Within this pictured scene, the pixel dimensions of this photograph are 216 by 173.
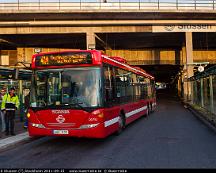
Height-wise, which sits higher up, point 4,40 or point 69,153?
point 4,40

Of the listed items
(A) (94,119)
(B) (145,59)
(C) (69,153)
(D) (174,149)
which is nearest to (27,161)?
(C) (69,153)

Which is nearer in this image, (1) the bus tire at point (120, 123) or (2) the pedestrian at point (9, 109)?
(1) the bus tire at point (120, 123)

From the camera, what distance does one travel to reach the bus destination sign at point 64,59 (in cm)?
880

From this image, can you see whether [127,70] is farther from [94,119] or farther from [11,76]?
[11,76]

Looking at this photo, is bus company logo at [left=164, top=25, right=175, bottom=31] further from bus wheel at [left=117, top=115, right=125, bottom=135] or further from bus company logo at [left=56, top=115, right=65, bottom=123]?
bus company logo at [left=56, top=115, right=65, bottom=123]

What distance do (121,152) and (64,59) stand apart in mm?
3337

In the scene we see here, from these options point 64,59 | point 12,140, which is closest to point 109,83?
point 64,59

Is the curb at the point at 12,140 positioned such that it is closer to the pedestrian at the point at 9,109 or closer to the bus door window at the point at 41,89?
the pedestrian at the point at 9,109

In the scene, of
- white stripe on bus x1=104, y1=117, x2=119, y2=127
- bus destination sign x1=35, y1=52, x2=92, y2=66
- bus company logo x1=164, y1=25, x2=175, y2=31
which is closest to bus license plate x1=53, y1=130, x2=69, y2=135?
white stripe on bus x1=104, y1=117, x2=119, y2=127

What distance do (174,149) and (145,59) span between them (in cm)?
3308

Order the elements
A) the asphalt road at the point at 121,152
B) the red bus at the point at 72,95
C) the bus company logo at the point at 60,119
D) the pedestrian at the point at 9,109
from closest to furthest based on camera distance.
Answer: the asphalt road at the point at 121,152, the red bus at the point at 72,95, the bus company logo at the point at 60,119, the pedestrian at the point at 9,109

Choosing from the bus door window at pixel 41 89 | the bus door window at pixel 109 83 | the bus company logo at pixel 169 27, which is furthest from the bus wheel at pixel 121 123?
the bus company logo at pixel 169 27

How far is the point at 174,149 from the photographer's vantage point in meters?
8.20

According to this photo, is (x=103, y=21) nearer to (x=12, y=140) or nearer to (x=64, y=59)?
(x=64, y=59)
